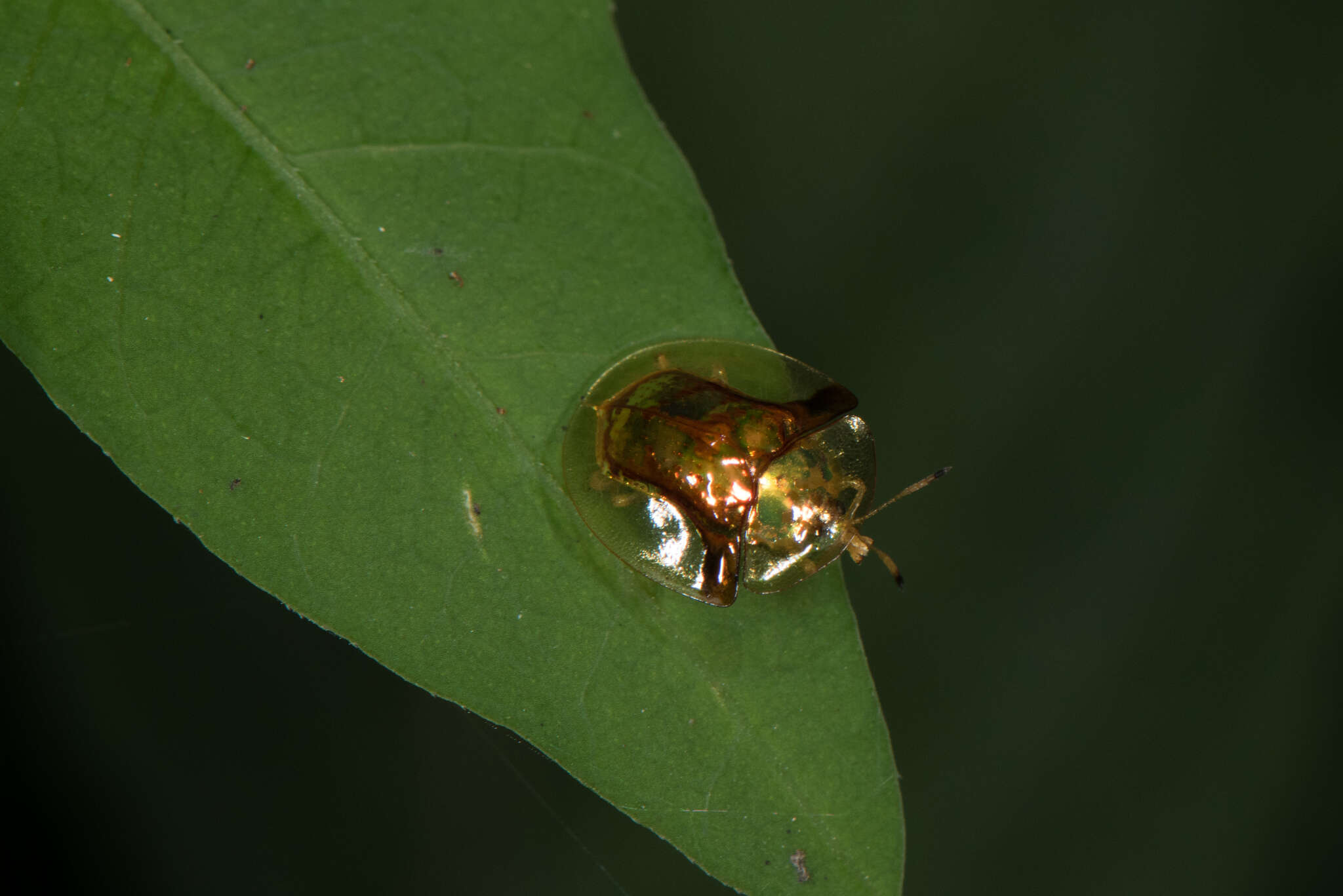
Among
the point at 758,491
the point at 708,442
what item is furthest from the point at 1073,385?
the point at 708,442

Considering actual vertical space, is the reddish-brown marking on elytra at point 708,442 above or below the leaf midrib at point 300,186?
below

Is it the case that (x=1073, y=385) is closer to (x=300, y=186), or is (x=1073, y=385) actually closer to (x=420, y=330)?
(x=420, y=330)

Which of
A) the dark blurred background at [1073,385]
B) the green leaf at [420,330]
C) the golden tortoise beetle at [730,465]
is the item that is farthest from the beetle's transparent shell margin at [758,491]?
the dark blurred background at [1073,385]

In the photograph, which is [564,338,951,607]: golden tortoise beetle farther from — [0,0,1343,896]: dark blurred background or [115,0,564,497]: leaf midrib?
[0,0,1343,896]: dark blurred background

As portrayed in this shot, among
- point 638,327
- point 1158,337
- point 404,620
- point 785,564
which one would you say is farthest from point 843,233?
point 404,620

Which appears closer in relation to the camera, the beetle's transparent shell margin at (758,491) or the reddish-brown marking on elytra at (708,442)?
the beetle's transparent shell margin at (758,491)

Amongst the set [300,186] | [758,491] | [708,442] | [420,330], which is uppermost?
[300,186]

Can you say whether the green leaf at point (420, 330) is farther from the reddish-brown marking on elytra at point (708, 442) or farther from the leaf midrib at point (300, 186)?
the reddish-brown marking on elytra at point (708, 442)
